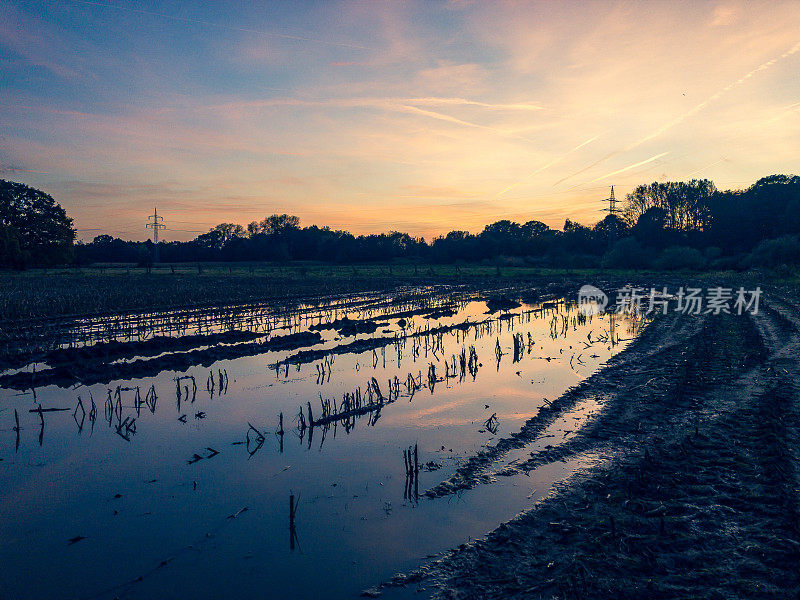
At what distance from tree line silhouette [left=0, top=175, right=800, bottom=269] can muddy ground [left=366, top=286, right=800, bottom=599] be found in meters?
55.3

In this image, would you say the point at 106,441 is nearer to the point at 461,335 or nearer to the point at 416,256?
the point at 461,335

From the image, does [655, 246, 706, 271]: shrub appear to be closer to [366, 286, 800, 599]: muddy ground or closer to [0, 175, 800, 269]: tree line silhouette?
[0, 175, 800, 269]: tree line silhouette

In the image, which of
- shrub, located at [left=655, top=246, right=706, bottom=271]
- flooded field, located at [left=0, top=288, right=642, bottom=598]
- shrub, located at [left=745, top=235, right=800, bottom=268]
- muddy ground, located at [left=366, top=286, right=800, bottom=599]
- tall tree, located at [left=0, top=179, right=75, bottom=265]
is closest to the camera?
muddy ground, located at [left=366, top=286, right=800, bottom=599]

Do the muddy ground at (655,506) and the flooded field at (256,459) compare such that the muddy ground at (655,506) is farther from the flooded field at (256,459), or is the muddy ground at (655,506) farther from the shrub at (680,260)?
the shrub at (680,260)

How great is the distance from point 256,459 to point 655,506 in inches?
214

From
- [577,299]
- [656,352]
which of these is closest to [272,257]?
[577,299]

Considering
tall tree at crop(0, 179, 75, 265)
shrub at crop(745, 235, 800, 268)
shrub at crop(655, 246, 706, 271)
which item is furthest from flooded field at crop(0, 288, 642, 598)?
shrub at crop(655, 246, 706, 271)

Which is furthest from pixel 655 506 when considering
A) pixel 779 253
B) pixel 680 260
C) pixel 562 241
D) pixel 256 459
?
pixel 562 241

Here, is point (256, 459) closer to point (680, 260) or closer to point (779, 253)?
point (779, 253)

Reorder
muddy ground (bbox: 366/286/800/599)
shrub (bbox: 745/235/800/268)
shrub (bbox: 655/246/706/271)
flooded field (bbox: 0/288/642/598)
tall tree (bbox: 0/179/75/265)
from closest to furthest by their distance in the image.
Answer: muddy ground (bbox: 366/286/800/599), flooded field (bbox: 0/288/642/598), shrub (bbox: 745/235/800/268), tall tree (bbox: 0/179/75/265), shrub (bbox: 655/246/706/271)

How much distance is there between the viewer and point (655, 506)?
565 centimetres

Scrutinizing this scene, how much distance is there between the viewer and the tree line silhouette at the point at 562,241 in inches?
2408

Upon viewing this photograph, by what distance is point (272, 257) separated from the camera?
9550 cm

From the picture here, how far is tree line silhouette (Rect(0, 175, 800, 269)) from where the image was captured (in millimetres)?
61156
